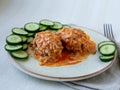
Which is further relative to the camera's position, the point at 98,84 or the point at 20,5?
the point at 20,5

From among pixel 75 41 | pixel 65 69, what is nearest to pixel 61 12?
pixel 75 41

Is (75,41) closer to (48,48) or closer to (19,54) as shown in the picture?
(48,48)

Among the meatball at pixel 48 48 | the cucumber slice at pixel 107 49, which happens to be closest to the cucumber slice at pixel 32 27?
the meatball at pixel 48 48

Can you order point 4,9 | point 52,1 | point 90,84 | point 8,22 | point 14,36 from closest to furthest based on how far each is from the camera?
point 90,84 < point 14,36 < point 8,22 < point 4,9 < point 52,1

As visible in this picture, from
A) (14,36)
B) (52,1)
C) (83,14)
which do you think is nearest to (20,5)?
(52,1)

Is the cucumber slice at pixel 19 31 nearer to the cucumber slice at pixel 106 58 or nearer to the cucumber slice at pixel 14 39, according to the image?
the cucumber slice at pixel 14 39

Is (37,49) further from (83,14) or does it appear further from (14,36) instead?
(83,14)
